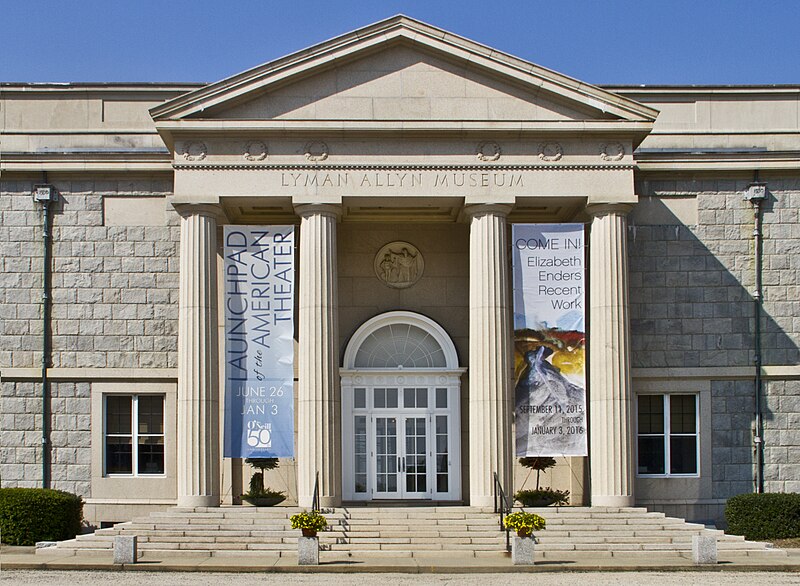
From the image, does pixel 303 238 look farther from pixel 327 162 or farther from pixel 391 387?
pixel 391 387

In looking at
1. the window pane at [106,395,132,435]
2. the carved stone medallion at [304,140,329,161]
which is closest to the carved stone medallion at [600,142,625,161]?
the carved stone medallion at [304,140,329,161]

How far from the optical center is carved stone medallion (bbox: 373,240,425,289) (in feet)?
99.2

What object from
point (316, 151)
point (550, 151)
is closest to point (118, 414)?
point (316, 151)

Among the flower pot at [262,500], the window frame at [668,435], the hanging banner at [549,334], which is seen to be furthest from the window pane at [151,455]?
the window frame at [668,435]

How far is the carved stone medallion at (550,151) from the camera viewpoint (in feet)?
88.9

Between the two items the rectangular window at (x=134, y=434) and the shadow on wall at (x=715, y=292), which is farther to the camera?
the shadow on wall at (x=715, y=292)

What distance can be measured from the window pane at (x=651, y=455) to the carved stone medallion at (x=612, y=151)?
769 cm

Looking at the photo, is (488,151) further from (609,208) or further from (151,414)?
(151,414)

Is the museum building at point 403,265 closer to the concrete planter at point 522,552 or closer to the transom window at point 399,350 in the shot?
the transom window at point 399,350

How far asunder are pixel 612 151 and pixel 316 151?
7185 mm

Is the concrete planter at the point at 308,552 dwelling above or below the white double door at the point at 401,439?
below

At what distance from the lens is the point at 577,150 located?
27156 mm

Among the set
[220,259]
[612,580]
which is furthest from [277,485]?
[612,580]

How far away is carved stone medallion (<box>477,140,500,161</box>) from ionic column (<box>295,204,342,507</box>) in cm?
374
